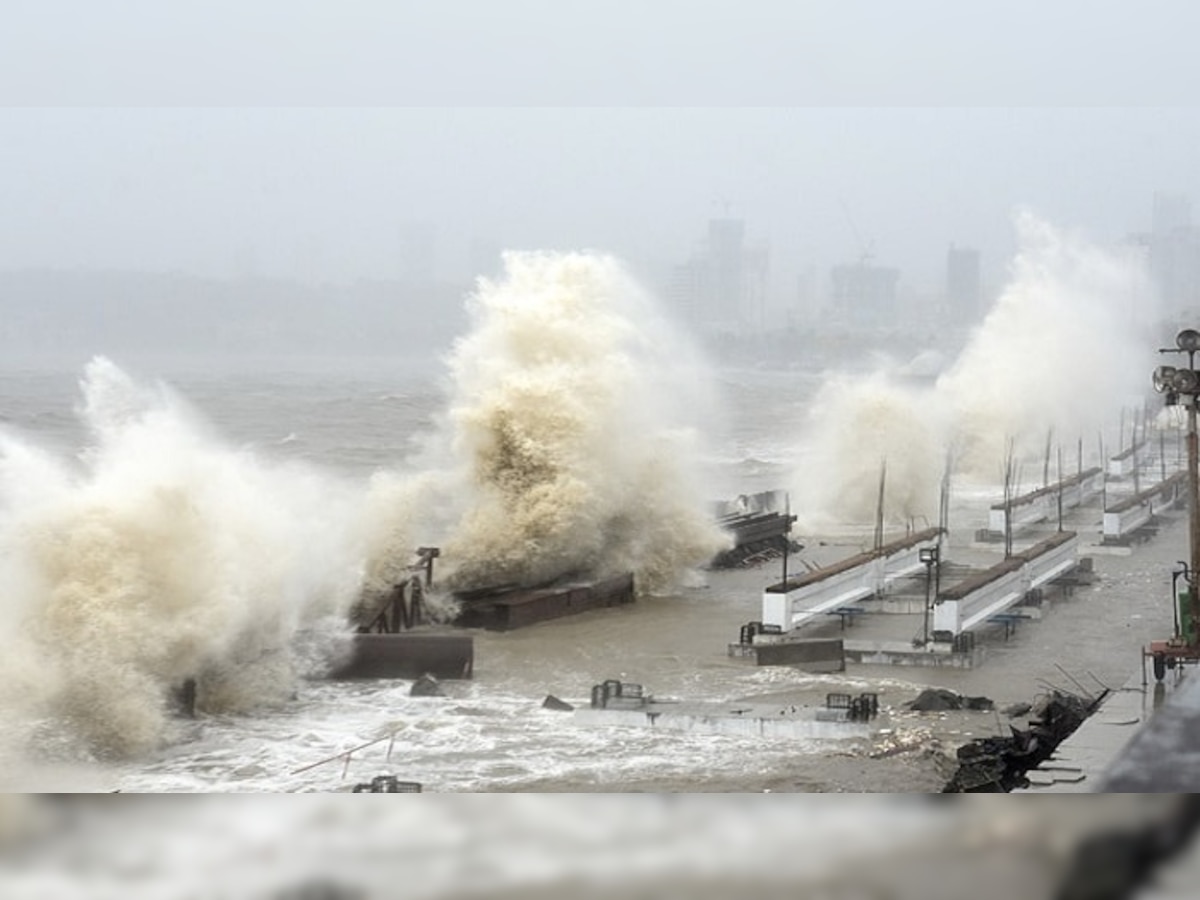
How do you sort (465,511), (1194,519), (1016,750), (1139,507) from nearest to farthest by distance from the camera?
(1016,750)
(1194,519)
(465,511)
(1139,507)

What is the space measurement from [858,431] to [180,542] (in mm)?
4820

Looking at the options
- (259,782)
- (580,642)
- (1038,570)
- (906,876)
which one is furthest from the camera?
(1038,570)

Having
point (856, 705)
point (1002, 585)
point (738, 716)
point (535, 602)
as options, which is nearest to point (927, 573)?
point (1002, 585)

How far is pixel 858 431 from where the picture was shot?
28.0ft

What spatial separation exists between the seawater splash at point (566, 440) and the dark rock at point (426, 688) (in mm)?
1922

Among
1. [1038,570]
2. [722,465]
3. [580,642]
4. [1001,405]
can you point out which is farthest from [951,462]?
[580,642]

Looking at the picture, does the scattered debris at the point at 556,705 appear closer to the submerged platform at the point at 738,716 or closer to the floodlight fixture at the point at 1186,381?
the submerged platform at the point at 738,716

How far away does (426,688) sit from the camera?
Answer: 4.19 m

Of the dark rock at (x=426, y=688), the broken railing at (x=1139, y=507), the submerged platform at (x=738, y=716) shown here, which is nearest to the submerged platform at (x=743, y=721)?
the submerged platform at (x=738, y=716)

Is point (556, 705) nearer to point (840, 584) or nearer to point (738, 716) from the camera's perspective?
point (738, 716)

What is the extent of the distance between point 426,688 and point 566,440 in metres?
2.73

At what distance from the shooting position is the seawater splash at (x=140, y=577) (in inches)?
157

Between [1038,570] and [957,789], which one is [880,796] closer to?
[957,789]

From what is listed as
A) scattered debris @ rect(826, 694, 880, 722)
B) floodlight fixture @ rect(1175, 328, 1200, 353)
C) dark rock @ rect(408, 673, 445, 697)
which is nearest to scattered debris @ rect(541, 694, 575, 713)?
dark rock @ rect(408, 673, 445, 697)
